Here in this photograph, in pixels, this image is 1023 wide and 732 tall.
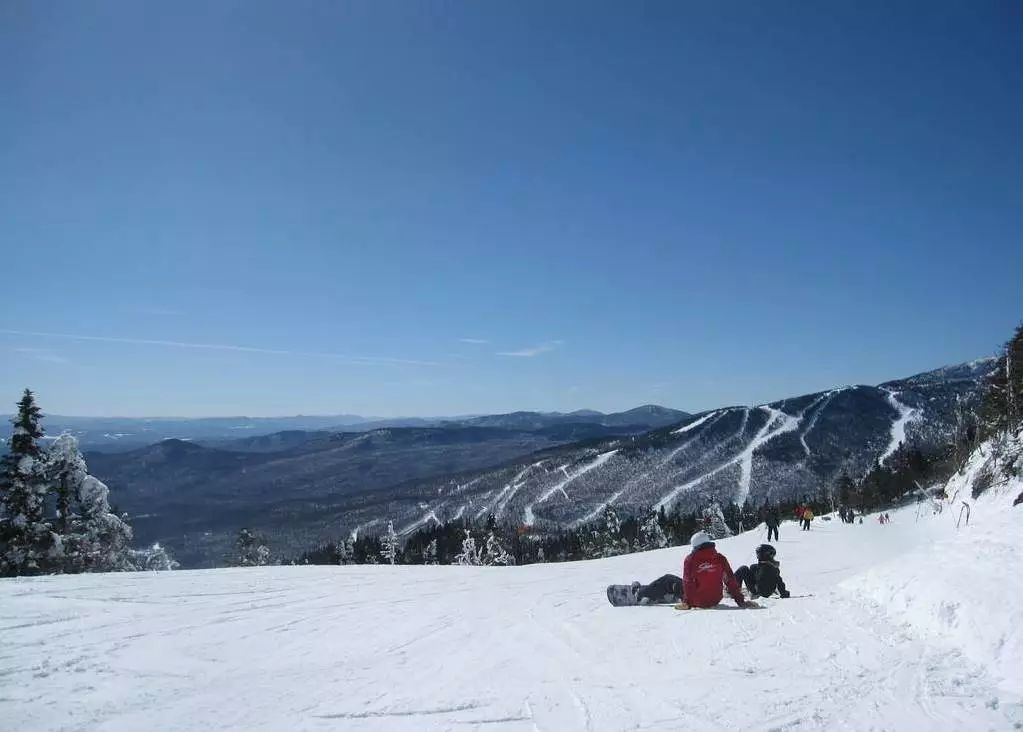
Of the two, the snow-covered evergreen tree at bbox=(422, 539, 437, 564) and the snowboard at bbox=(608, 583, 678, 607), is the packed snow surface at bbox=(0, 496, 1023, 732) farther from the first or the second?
the snow-covered evergreen tree at bbox=(422, 539, 437, 564)

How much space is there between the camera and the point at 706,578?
30.7 feet

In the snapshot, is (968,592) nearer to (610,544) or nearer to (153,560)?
(153,560)

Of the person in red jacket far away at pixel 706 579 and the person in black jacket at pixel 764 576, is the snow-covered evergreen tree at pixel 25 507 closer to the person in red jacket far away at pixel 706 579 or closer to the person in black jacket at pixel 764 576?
the person in red jacket far away at pixel 706 579

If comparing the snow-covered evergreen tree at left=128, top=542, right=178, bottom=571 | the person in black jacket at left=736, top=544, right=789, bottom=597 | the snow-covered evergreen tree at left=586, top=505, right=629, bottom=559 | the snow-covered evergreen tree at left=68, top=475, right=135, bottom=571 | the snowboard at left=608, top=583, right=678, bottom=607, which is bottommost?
the snow-covered evergreen tree at left=586, top=505, right=629, bottom=559

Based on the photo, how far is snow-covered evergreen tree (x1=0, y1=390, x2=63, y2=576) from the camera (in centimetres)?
2184

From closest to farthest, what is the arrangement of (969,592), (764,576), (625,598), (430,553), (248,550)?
(969,592)
(764,576)
(625,598)
(248,550)
(430,553)

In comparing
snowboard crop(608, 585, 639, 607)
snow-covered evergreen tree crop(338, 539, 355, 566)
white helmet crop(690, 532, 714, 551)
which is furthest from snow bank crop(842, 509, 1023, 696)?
snow-covered evergreen tree crop(338, 539, 355, 566)

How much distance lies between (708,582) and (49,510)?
2799 centimetres

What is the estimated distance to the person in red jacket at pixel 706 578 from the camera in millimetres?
9227

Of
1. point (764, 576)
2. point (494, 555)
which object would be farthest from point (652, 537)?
point (764, 576)

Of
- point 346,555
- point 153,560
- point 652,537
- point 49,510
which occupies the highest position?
point 49,510

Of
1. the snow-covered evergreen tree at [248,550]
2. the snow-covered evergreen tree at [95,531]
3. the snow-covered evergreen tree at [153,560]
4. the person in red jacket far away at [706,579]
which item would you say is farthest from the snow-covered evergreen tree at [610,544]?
the person in red jacket far away at [706,579]

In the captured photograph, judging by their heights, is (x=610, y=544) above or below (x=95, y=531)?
below

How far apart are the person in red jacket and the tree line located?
25471mm
